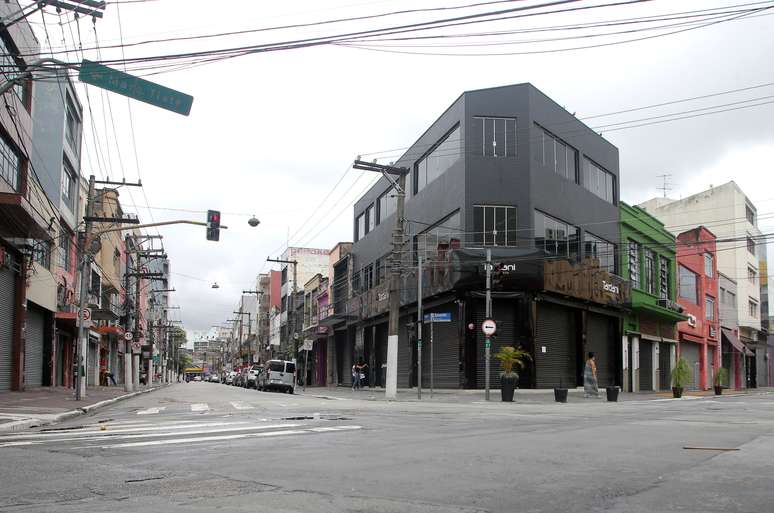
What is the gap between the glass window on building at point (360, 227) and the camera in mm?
50625

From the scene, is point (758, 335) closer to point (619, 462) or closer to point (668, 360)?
point (668, 360)

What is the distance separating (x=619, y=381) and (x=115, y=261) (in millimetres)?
38918

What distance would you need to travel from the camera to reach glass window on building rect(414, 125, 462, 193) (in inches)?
1284

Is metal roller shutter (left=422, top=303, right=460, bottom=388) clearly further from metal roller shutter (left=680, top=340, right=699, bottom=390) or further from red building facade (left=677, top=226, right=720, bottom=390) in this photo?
metal roller shutter (left=680, top=340, right=699, bottom=390)

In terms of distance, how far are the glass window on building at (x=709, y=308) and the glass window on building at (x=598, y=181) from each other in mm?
18426

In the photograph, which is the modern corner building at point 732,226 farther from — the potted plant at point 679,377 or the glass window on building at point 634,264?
the potted plant at point 679,377

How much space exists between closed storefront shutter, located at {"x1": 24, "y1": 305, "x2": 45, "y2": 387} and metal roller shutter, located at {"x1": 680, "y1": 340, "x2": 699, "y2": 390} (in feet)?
132

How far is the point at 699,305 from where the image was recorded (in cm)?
5116

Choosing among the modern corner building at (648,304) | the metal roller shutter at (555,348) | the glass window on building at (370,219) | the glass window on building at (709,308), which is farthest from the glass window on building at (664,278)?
the glass window on building at (370,219)

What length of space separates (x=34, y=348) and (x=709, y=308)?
4597 cm

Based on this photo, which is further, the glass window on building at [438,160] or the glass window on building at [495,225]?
the glass window on building at [438,160]

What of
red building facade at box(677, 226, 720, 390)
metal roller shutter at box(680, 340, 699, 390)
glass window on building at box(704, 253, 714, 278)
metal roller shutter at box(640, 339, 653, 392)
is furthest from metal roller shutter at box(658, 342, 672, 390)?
glass window on building at box(704, 253, 714, 278)

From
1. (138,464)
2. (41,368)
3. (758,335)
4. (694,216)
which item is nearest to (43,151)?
(41,368)

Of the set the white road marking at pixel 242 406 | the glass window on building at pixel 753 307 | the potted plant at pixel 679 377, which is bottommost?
the potted plant at pixel 679 377
